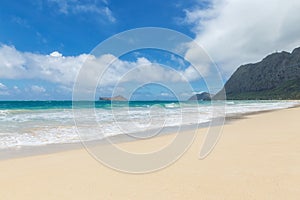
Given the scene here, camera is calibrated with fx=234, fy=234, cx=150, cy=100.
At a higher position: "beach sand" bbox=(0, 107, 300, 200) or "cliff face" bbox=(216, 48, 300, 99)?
"cliff face" bbox=(216, 48, 300, 99)

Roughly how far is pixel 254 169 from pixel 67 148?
6045 mm

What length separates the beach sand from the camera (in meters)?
3.77

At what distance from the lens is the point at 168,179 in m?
4.45

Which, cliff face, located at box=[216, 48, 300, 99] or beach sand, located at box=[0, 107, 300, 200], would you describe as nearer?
beach sand, located at box=[0, 107, 300, 200]

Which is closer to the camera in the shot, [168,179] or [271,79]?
[168,179]

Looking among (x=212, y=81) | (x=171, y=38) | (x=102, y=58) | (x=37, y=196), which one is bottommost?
(x=37, y=196)

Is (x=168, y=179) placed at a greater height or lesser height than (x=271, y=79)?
lesser

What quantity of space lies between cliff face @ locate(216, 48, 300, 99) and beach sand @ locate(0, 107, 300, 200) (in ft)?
396

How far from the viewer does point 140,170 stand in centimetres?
514

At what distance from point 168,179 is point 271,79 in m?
156

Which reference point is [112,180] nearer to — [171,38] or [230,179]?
[230,179]

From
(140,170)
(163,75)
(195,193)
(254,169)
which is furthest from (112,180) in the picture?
(163,75)

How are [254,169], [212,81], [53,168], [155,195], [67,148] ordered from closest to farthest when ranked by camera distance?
[155,195], [254,169], [53,168], [67,148], [212,81]

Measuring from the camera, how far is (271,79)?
141125mm
